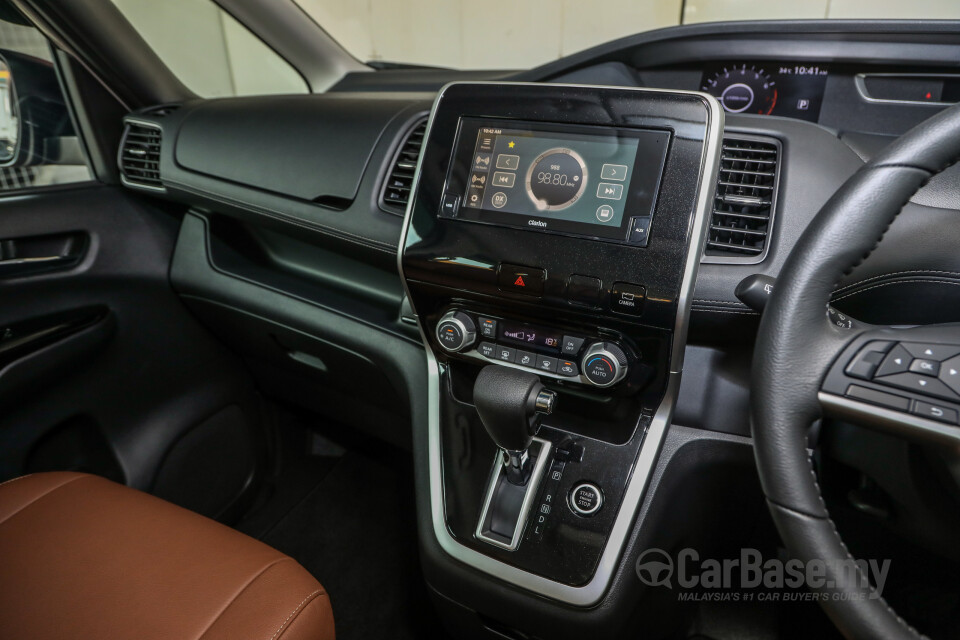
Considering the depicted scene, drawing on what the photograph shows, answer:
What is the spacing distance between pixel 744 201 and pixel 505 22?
133 centimetres

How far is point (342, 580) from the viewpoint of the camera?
1444 millimetres

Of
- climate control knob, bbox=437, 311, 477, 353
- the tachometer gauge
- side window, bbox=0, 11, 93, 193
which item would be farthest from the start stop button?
side window, bbox=0, 11, 93, 193

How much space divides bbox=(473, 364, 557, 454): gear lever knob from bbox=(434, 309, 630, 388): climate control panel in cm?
6

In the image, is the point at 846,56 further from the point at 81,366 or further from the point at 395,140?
the point at 81,366

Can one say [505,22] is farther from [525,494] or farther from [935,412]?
[935,412]

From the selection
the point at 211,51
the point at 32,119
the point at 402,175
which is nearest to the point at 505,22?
the point at 211,51

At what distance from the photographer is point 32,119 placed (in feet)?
4.62

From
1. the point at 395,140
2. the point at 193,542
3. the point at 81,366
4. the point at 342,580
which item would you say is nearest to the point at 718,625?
the point at 342,580

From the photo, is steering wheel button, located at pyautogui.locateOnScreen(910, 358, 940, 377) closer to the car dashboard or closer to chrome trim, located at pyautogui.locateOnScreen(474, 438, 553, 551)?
the car dashboard

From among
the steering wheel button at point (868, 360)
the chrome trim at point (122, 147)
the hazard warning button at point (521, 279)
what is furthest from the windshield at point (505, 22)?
the steering wheel button at point (868, 360)

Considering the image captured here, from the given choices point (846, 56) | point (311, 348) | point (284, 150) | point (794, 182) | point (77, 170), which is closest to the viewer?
point (794, 182)

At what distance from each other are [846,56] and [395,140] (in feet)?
2.45

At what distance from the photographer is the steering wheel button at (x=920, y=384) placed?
518mm

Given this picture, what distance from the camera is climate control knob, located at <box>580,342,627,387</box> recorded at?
0.78 m
